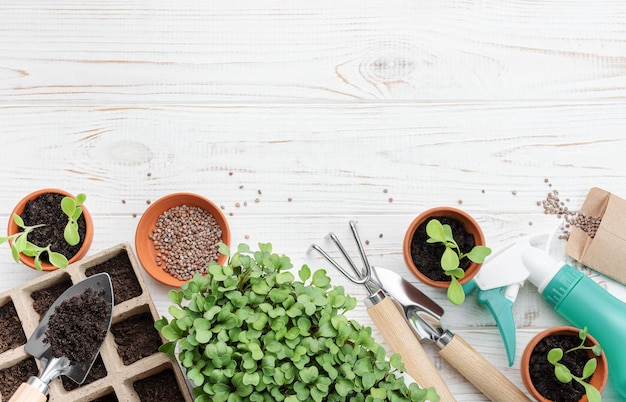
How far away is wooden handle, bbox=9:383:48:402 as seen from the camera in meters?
1.17

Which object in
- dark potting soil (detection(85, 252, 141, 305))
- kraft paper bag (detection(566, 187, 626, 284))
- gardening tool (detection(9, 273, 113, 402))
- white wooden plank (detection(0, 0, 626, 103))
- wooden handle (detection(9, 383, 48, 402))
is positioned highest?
white wooden plank (detection(0, 0, 626, 103))

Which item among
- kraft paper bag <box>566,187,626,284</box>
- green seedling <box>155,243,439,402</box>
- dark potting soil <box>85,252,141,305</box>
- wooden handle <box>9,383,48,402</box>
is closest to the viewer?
green seedling <box>155,243,439,402</box>

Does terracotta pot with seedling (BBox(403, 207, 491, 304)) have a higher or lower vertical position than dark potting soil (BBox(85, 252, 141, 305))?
higher

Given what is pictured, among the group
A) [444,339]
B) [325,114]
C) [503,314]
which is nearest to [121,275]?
[325,114]

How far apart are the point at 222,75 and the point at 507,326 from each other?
0.86 m

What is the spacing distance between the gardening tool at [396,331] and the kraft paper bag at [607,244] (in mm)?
424

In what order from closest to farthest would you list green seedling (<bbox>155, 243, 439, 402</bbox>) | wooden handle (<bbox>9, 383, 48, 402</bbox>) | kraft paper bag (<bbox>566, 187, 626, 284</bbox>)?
green seedling (<bbox>155, 243, 439, 402</bbox>)
wooden handle (<bbox>9, 383, 48, 402</bbox>)
kraft paper bag (<bbox>566, 187, 626, 284</bbox>)

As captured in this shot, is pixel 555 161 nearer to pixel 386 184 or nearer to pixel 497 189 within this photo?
pixel 497 189

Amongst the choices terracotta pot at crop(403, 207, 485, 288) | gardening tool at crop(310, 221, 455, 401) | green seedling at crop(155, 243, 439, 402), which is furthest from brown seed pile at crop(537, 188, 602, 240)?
green seedling at crop(155, 243, 439, 402)

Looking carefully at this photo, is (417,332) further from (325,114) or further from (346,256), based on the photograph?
(325,114)

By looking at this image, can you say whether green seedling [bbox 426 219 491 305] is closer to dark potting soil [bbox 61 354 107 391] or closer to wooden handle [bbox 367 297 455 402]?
wooden handle [bbox 367 297 455 402]

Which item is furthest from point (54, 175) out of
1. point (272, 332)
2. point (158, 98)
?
point (272, 332)

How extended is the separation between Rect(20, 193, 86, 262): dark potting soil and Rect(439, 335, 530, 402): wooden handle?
827mm

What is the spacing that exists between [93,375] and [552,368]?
0.95 meters
